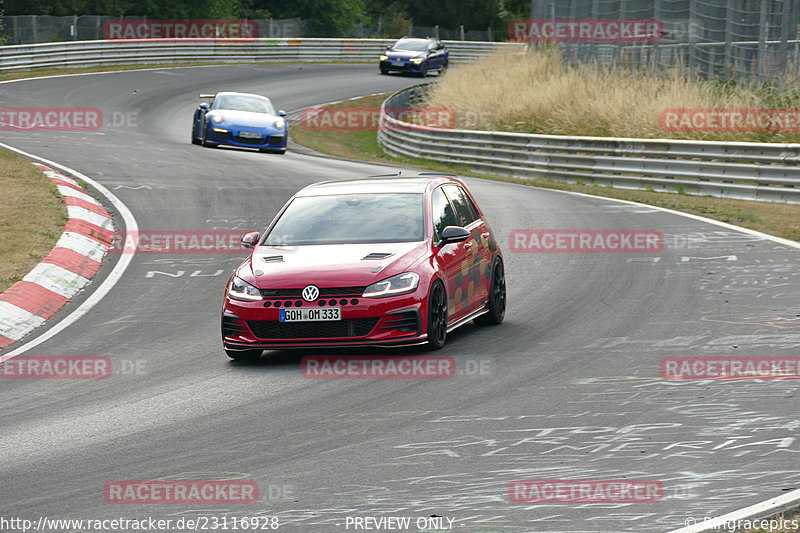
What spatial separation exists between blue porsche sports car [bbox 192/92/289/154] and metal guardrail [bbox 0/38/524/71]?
18617mm

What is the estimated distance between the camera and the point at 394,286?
31.8 feet

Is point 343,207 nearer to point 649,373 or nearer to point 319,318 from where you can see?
point 319,318

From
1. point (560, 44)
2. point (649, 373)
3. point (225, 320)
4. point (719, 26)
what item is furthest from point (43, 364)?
point (560, 44)

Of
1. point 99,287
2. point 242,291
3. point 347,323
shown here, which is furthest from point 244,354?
point 99,287

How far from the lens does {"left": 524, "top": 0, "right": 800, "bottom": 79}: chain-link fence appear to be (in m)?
28.8

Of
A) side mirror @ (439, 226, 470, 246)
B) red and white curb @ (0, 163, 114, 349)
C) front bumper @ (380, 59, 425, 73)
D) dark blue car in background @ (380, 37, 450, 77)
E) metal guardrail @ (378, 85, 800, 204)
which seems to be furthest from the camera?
dark blue car in background @ (380, 37, 450, 77)

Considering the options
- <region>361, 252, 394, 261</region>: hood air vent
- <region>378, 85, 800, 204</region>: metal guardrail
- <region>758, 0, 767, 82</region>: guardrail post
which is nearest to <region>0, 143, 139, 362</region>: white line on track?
<region>361, 252, 394, 261</region>: hood air vent

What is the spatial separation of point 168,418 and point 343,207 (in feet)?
11.6

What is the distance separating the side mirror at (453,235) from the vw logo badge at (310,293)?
140 cm

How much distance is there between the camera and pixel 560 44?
3859 centimetres

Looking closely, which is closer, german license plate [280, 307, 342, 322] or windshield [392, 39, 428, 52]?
german license plate [280, 307, 342, 322]

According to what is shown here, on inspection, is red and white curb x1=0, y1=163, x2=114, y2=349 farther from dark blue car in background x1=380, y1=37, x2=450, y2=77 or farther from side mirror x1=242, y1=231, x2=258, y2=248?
dark blue car in background x1=380, y1=37, x2=450, y2=77

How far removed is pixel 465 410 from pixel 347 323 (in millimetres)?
1871

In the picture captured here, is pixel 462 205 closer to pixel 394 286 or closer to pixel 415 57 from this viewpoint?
pixel 394 286
